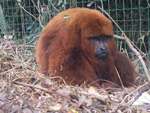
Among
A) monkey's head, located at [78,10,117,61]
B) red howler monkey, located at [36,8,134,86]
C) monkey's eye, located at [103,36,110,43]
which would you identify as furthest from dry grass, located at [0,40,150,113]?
Result: monkey's eye, located at [103,36,110,43]

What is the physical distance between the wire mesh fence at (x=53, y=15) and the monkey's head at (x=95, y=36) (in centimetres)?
185

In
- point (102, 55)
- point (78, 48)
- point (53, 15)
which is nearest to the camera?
point (78, 48)

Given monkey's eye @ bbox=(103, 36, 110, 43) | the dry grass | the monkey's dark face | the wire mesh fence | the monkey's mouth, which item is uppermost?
the wire mesh fence

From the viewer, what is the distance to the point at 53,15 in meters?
6.43

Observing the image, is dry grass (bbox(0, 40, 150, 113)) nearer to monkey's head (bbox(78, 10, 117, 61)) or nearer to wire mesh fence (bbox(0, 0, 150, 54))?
monkey's head (bbox(78, 10, 117, 61))

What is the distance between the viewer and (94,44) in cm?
406

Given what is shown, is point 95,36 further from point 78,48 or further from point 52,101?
point 52,101

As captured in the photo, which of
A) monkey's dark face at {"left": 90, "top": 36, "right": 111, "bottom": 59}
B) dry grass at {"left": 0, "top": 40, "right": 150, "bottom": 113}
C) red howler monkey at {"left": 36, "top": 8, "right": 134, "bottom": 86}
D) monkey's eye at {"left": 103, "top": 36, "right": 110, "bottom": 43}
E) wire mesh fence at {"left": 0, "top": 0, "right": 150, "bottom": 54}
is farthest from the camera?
wire mesh fence at {"left": 0, "top": 0, "right": 150, "bottom": 54}

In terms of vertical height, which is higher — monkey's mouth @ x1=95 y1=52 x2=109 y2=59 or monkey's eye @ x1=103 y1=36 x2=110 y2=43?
monkey's eye @ x1=103 y1=36 x2=110 y2=43

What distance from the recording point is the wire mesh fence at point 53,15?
6.24 metres

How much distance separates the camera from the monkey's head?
12.9 feet

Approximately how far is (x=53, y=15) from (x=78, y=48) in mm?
2686

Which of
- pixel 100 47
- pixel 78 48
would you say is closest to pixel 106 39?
pixel 100 47

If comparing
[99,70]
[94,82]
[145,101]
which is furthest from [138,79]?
[145,101]
